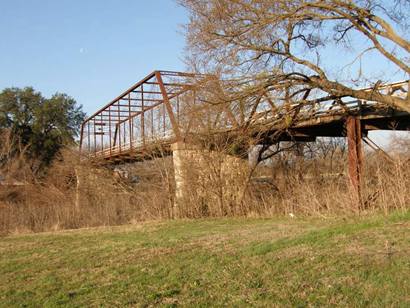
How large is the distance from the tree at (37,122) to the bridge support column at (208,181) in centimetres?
3832

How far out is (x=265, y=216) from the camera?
17.1 m

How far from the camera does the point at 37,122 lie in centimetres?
5947

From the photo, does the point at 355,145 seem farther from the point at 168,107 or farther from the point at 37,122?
the point at 37,122

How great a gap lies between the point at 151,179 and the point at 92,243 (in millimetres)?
12147

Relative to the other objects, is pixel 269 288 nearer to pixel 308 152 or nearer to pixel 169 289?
pixel 169 289

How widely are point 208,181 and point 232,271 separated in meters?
13.4

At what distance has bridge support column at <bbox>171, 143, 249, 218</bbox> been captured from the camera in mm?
19750

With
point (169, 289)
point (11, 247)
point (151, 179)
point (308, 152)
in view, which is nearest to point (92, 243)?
point (11, 247)

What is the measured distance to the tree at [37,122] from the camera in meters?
56.9

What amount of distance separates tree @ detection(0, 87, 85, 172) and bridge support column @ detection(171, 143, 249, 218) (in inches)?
1509

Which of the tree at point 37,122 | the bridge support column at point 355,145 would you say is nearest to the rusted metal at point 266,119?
the bridge support column at point 355,145

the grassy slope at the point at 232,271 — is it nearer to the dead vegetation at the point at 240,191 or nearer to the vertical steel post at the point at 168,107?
the dead vegetation at the point at 240,191

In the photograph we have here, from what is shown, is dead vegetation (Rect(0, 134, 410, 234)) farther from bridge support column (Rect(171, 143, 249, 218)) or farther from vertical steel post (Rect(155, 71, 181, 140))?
vertical steel post (Rect(155, 71, 181, 140))

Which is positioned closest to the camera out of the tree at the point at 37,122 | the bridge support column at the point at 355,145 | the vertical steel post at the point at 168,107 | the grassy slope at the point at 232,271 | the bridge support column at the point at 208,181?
the grassy slope at the point at 232,271
